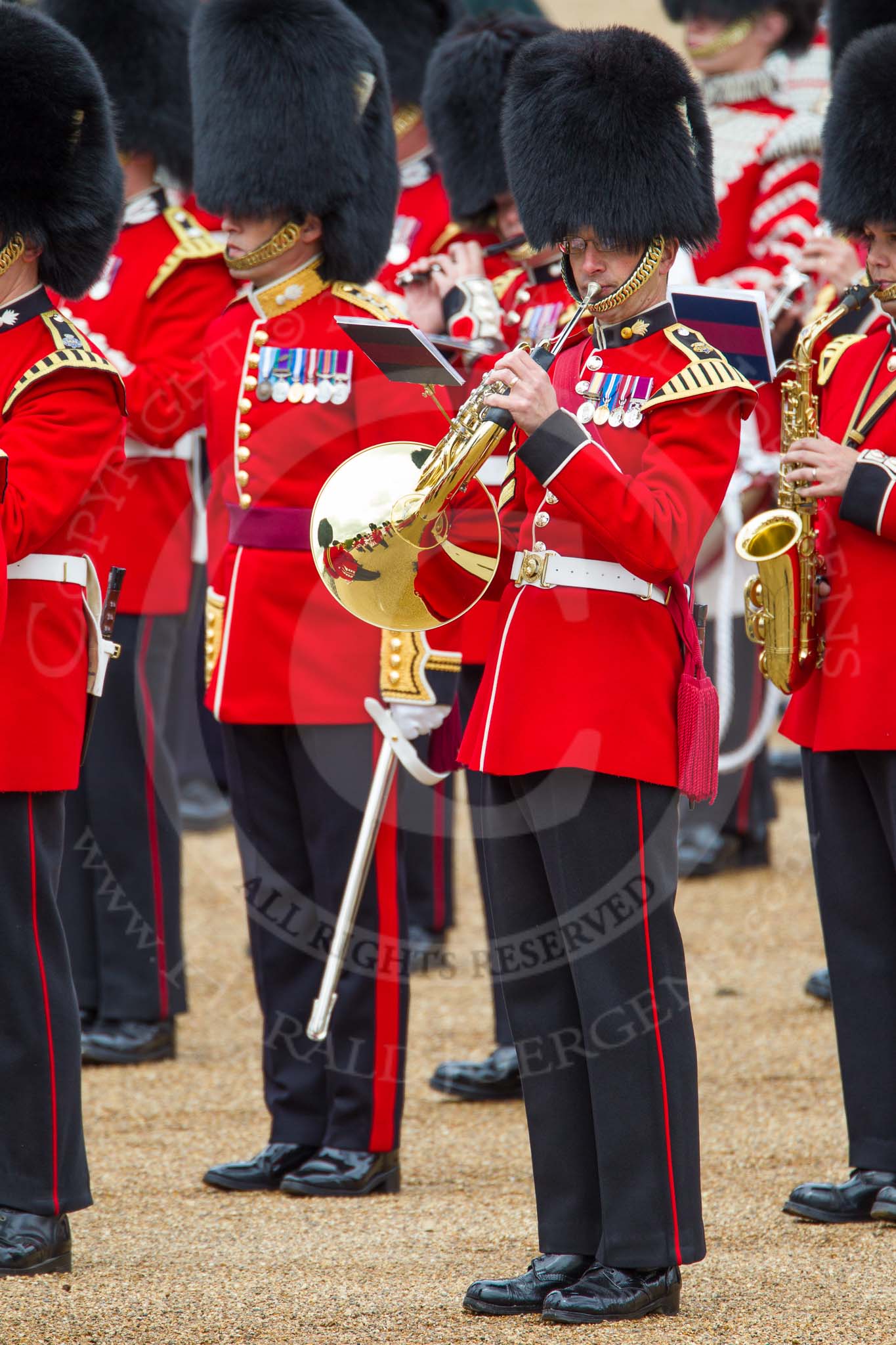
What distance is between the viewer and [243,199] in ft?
11.5

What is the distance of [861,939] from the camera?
3189 millimetres

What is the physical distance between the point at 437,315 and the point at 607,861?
5.65 feet

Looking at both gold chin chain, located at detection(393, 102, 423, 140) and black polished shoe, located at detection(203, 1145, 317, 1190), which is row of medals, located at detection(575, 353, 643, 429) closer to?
black polished shoe, located at detection(203, 1145, 317, 1190)

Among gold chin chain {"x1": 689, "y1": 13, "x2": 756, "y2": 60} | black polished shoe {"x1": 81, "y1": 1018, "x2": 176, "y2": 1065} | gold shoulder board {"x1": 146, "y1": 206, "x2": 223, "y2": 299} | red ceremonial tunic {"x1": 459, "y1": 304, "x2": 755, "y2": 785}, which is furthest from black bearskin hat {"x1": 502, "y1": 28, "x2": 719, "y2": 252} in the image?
gold chin chain {"x1": 689, "y1": 13, "x2": 756, "y2": 60}

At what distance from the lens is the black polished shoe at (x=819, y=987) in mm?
4520

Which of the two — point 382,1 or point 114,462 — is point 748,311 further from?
point 382,1

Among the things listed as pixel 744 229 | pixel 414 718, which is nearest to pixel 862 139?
pixel 414 718

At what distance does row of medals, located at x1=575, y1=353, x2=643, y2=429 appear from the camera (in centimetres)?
264

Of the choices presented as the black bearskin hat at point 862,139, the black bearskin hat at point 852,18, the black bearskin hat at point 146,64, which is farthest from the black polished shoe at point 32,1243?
the black bearskin hat at point 852,18

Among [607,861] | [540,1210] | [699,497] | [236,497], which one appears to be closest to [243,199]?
[236,497]

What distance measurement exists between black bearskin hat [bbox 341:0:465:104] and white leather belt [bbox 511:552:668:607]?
9.51ft

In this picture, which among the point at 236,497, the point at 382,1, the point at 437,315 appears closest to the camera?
the point at 236,497

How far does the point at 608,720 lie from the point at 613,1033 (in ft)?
1.40

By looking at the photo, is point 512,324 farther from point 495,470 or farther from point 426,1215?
point 426,1215
